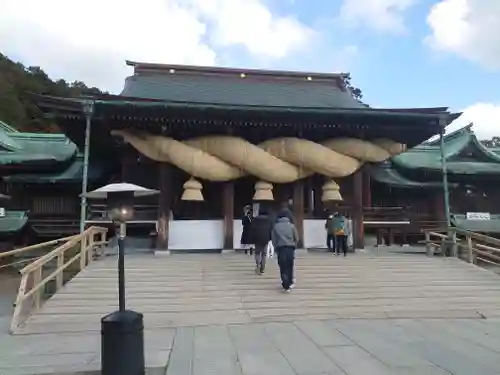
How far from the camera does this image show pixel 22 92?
42.1m

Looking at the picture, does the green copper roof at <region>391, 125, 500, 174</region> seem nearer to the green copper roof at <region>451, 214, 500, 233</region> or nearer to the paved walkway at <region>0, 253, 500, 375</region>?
the green copper roof at <region>451, 214, 500, 233</region>

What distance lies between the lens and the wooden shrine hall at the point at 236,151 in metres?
12.7

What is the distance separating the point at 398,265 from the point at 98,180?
11936 millimetres

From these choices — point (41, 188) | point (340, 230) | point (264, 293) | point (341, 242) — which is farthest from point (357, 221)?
point (41, 188)

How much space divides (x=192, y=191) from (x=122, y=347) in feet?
29.4

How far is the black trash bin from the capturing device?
14.3 feet

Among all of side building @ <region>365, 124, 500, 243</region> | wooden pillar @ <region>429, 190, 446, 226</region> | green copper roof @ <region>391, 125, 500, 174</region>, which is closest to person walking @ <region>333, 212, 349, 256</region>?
side building @ <region>365, 124, 500, 243</region>

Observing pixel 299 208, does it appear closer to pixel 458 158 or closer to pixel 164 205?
pixel 164 205

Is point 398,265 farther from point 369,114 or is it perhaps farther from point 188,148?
point 188,148

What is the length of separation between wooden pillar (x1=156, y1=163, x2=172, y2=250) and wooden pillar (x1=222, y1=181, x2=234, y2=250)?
5.64ft

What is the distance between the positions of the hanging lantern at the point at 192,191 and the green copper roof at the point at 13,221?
261 inches

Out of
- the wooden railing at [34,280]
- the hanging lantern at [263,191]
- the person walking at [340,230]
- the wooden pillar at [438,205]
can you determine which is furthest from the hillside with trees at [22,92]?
the person walking at [340,230]

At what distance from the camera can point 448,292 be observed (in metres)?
9.19

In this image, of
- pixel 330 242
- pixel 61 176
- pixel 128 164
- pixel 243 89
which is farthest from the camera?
pixel 243 89
